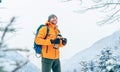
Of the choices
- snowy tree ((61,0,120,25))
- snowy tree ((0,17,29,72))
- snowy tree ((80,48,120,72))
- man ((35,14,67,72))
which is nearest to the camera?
snowy tree ((0,17,29,72))

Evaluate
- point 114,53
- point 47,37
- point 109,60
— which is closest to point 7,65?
point 47,37

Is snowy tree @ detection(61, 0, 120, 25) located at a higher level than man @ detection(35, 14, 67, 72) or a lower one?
higher

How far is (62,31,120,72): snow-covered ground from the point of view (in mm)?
8086

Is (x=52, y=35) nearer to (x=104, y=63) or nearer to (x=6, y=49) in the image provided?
(x=6, y=49)

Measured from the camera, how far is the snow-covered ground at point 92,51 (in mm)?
8086

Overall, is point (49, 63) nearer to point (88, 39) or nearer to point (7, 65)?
point (7, 65)

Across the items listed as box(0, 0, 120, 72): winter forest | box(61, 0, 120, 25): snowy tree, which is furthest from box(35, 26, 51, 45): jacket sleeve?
box(61, 0, 120, 25): snowy tree

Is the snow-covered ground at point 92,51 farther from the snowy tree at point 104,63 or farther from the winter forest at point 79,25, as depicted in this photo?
the snowy tree at point 104,63

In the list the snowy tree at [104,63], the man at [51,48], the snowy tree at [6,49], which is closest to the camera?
the snowy tree at [6,49]

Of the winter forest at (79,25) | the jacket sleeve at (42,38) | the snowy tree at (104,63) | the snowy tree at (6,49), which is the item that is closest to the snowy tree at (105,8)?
the winter forest at (79,25)

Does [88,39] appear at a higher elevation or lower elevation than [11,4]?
lower

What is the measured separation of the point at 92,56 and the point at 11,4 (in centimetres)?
185

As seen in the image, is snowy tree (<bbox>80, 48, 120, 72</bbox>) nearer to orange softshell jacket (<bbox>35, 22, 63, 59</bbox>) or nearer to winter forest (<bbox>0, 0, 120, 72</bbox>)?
winter forest (<bbox>0, 0, 120, 72</bbox>)

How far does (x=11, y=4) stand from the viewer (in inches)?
324
